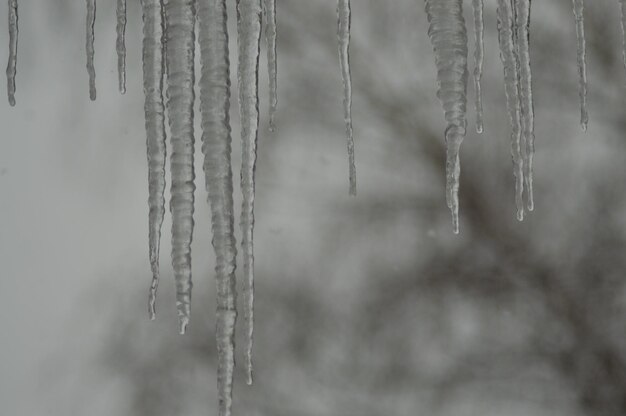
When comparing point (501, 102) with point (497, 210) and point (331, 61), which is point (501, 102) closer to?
point (497, 210)

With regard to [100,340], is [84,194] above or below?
above

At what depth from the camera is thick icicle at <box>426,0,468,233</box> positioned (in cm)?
51

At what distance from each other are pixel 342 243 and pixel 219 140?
85 centimetres

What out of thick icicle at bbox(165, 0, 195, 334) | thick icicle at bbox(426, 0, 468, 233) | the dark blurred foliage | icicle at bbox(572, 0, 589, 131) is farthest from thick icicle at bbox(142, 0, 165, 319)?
the dark blurred foliage

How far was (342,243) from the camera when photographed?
4.39ft

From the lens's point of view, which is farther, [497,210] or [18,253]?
[18,253]

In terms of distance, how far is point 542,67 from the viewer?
1.29m

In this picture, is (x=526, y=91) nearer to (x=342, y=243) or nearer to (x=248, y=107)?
(x=248, y=107)

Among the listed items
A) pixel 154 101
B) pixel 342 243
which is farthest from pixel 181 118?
pixel 342 243

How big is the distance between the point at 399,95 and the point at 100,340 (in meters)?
0.70

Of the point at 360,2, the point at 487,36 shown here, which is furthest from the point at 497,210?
the point at 360,2

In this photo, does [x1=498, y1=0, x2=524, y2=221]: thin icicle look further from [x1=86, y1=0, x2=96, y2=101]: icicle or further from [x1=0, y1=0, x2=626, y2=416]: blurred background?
[x1=0, y1=0, x2=626, y2=416]: blurred background

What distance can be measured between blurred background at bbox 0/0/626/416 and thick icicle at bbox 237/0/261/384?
0.81m

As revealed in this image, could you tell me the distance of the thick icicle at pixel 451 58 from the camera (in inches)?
19.9
